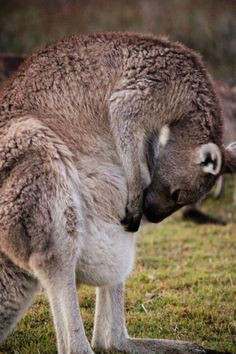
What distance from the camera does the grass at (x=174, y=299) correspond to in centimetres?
544

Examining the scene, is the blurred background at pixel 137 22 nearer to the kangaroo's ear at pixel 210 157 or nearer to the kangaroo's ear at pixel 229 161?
the kangaroo's ear at pixel 229 161

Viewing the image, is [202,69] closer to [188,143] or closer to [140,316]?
[188,143]

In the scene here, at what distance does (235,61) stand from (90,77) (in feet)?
54.2

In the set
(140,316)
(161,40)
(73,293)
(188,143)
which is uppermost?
(161,40)

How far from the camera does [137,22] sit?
21.9m

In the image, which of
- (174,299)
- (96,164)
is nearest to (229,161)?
(96,164)

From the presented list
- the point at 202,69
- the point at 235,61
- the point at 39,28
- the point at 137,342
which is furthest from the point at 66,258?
the point at 39,28

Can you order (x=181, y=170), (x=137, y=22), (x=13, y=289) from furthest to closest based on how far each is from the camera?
(x=137, y=22) → (x=181, y=170) → (x=13, y=289)

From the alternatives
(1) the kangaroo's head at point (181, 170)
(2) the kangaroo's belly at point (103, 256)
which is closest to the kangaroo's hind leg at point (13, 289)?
(2) the kangaroo's belly at point (103, 256)

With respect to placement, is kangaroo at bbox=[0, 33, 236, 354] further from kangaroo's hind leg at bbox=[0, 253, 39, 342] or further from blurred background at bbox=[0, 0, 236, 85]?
blurred background at bbox=[0, 0, 236, 85]

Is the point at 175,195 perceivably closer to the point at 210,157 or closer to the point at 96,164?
the point at 210,157

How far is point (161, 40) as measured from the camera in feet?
16.6

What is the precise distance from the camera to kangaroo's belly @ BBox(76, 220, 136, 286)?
15.1ft

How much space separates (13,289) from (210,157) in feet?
4.78
